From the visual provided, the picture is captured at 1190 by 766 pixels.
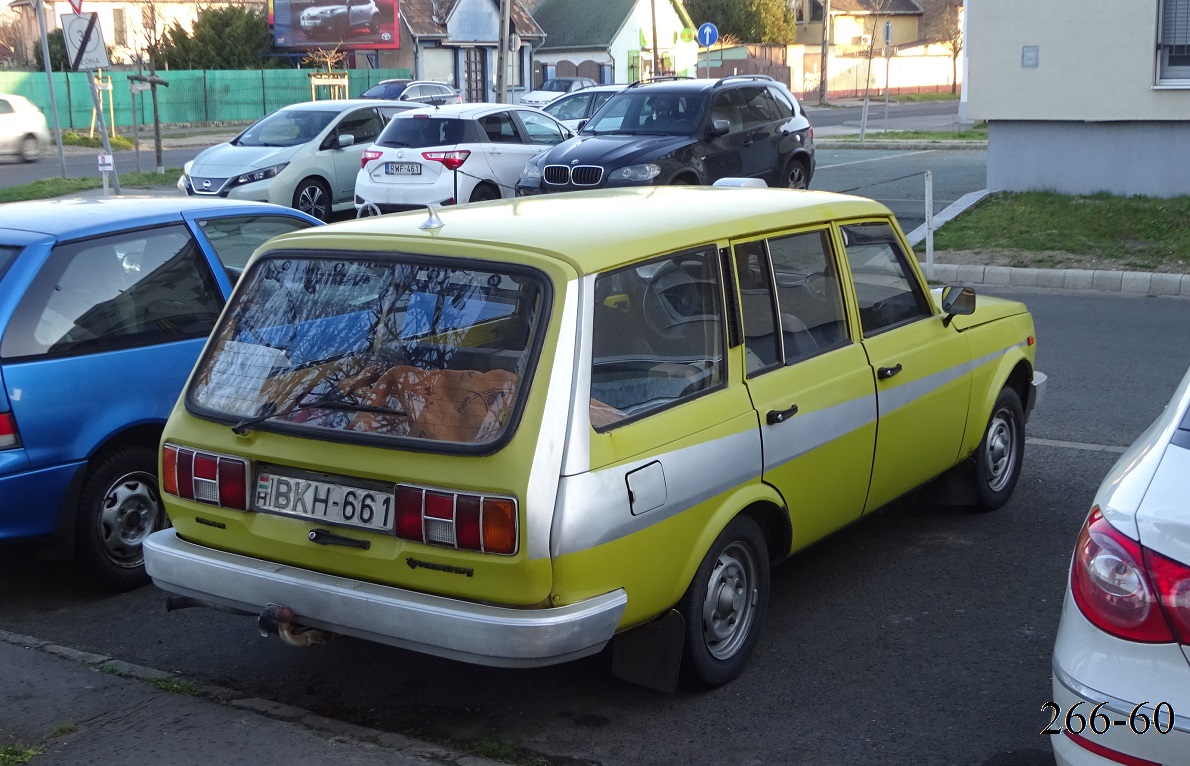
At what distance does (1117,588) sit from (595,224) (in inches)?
86.0

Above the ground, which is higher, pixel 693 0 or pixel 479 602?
pixel 693 0

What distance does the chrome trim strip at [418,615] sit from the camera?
3729mm

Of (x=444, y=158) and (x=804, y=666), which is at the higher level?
(x=444, y=158)

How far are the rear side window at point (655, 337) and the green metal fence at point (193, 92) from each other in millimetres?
44450

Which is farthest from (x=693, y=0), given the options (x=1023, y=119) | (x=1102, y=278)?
(x=1102, y=278)

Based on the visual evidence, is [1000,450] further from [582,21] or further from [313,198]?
[582,21]

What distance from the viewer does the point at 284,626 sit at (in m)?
4.09

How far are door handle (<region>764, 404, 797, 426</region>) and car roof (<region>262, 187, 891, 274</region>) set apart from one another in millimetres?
645

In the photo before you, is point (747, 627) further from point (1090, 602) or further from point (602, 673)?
point (1090, 602)

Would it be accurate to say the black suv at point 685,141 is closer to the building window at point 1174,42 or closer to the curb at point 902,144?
the building window at point 1174,42

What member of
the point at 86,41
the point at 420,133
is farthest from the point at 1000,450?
the point at 86,41

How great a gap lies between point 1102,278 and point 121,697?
11116mm

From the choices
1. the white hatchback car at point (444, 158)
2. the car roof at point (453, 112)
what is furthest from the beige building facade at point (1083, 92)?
the car roof at point (453, 112)

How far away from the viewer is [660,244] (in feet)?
14.3
